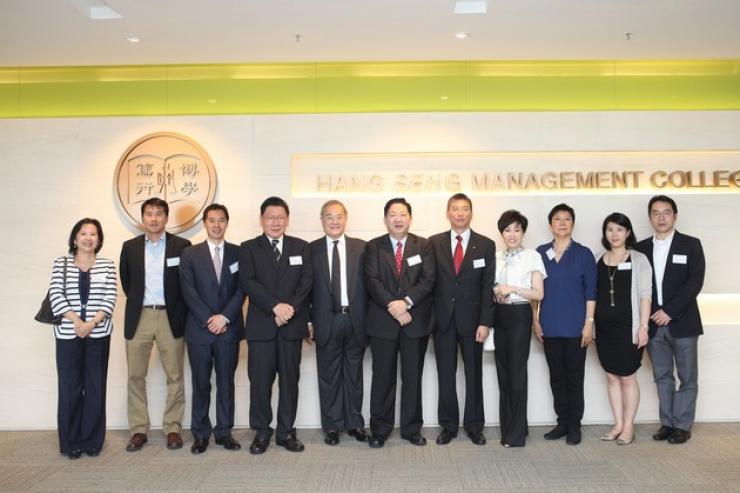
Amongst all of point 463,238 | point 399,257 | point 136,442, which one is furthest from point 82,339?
point 463,238

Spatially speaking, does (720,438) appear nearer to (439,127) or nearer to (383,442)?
(383,442)

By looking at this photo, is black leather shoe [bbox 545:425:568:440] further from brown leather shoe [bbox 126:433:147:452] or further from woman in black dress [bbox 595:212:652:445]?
brown leather shoe [bbox 126:433:147:452]

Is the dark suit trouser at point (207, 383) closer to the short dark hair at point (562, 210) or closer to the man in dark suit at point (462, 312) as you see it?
the man in dark suit at point (462, 312)

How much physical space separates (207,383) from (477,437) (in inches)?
84.8

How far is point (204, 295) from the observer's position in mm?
4750

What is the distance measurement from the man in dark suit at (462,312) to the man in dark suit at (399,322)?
0.38ft

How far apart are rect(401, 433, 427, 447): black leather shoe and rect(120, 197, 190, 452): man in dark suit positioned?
178 cm

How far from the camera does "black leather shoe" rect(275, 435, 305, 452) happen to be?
15.2 ft

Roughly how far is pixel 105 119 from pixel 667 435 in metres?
5.49

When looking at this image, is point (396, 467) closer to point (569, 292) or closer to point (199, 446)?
point (199, 446)

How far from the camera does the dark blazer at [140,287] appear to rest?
4.80 m

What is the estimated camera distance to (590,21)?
4.61 m

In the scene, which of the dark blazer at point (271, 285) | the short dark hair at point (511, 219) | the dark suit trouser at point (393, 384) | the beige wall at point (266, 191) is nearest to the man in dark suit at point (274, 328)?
the dark blazer at point (271, 285)

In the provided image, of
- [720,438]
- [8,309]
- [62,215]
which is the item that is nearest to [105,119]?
[62,215]
